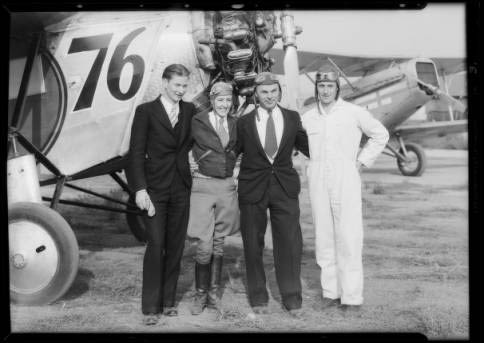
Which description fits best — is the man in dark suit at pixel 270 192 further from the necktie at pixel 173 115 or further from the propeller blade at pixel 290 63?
the propeller blade at pixel 290 63

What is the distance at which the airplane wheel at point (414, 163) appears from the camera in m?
11.1

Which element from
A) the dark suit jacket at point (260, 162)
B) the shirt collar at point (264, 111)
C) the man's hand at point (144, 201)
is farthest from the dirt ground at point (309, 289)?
the shirt collar at point (264, 111)

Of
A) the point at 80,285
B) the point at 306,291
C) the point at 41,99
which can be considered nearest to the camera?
the point at 306,291

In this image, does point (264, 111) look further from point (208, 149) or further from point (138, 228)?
point (138, 228)

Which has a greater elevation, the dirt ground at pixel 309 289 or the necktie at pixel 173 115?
the necktie at pixel 173 115

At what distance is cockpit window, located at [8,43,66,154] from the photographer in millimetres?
4191

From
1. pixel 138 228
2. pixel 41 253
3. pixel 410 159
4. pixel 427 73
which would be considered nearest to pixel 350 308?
pixel 41 253

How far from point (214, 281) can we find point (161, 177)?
2.60ft

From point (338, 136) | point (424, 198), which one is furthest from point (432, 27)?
point (424, 198)

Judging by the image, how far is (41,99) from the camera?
167 inches

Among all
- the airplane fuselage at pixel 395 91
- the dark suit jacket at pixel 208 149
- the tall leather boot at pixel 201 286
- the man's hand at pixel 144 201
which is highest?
the airplane fuselage at pixel 395 91

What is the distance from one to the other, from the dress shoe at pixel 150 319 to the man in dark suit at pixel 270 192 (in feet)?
2.07

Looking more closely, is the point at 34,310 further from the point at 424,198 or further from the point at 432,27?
the point at 424,198
